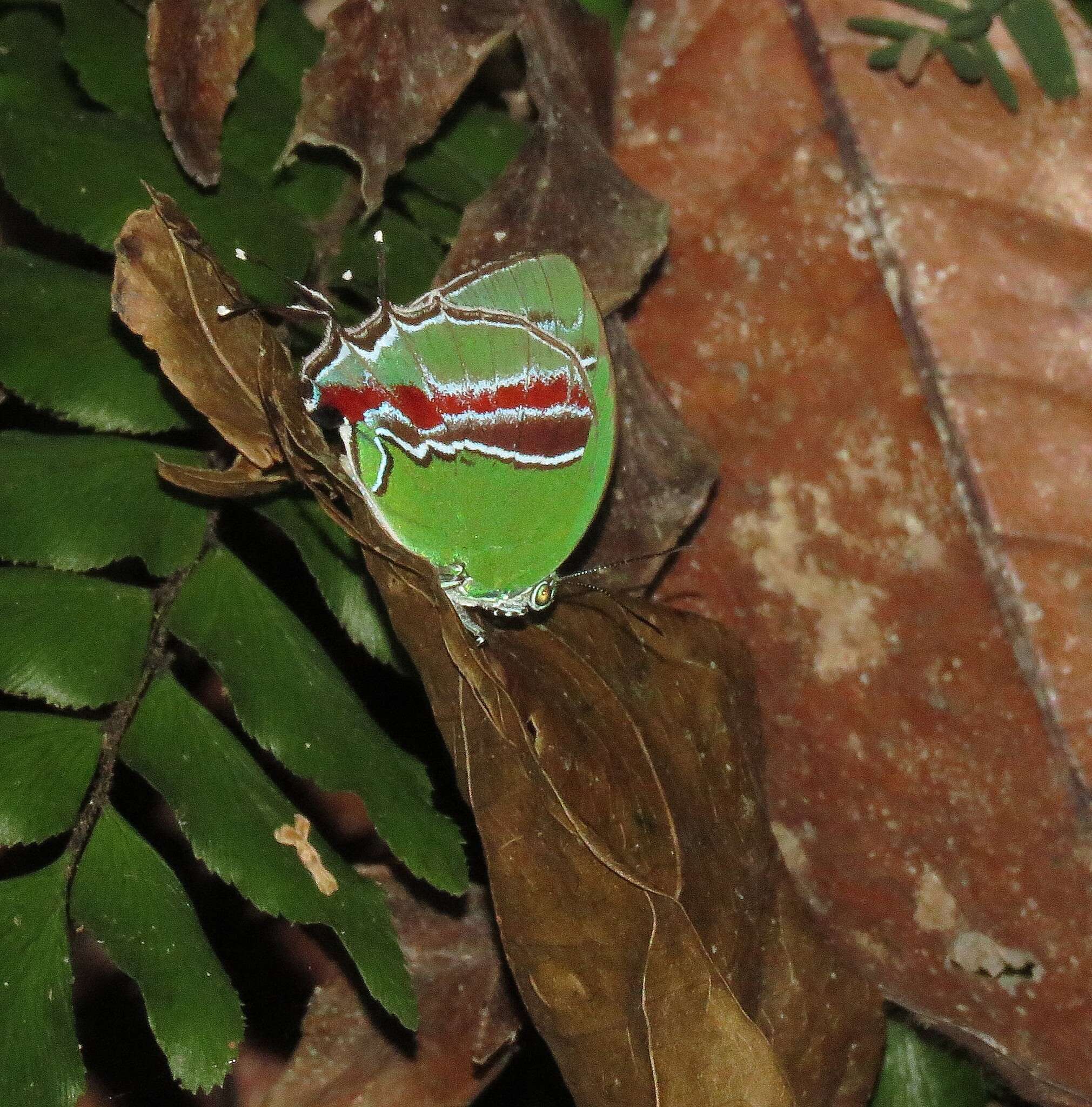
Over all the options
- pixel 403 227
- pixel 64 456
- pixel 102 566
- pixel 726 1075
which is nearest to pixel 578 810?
pixel 726 1075

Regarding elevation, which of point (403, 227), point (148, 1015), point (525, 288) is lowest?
point (148, 1015)

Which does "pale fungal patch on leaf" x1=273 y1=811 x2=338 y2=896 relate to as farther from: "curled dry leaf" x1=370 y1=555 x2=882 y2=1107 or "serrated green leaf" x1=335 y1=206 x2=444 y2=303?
"serrated green leaf" x1=335 y1=206 x2=444 y2=303

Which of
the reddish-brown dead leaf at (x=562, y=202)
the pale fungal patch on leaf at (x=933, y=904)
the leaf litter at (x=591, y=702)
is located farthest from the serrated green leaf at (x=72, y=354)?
the pale fungal patch on leaf at (x=933, y=904)

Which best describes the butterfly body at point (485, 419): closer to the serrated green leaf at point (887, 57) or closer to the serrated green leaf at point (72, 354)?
the serrated green leaf at point (72, 354)

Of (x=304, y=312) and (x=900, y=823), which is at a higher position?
(x=304, y=312)

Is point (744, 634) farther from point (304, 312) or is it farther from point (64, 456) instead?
point (64, 456)

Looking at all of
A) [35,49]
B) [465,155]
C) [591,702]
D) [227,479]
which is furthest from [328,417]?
[35,49]

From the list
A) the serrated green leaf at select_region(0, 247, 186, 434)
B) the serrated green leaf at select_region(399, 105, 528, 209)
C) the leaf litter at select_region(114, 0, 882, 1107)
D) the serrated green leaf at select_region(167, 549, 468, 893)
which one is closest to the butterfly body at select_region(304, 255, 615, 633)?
the leaf litter at select_region(114, 0, 882, 1107)
